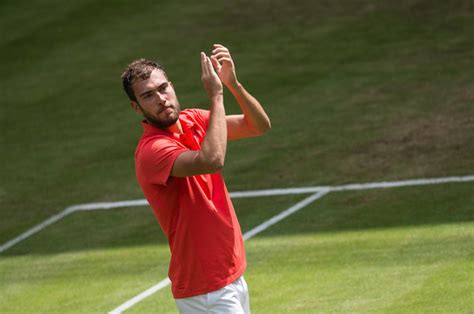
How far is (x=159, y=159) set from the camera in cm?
652

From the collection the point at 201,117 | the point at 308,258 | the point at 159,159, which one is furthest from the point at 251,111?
the point at 308,258

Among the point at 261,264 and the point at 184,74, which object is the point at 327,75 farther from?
the point at 261,264

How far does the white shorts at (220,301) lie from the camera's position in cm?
658

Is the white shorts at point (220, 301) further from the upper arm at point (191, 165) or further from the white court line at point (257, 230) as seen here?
the white court line at point (257, 230)

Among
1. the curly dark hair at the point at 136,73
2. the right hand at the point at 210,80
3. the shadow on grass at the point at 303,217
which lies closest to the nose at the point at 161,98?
the curly dark hair at the point at 136,73

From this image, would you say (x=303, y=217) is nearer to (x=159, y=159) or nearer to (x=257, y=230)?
(x=257, y=230)

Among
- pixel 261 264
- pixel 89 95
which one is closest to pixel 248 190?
pixel 261 264

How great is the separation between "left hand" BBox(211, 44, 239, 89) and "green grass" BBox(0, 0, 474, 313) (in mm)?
3184

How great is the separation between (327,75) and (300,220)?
570 centimetres

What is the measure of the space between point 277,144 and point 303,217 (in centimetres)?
280

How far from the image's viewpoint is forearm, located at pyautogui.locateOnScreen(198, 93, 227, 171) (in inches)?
248

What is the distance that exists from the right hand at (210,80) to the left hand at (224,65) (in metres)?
0.25

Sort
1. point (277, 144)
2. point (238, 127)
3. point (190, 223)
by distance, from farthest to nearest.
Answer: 1. point (277, 144)
2. point (238, 127)
3. point (190, 223)

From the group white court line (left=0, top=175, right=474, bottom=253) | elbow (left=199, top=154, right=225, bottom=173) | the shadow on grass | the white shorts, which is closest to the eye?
elbow (left=199, top=154, right=225, bottom=173)
